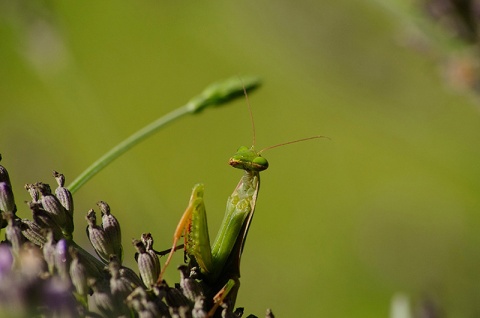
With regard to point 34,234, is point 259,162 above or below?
above

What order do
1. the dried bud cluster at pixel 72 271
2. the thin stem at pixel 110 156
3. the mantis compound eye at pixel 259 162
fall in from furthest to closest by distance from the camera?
the mantis compound eye at pixel 259 162 < the thin stem at pixel 110 156 < the dried bud cluster at pixel 72 271

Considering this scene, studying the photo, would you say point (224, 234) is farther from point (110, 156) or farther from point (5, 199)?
point (5, 199)

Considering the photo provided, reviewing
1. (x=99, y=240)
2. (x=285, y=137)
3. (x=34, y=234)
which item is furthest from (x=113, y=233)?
(x=285, y=137)

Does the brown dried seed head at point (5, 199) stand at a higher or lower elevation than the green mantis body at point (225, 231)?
lower

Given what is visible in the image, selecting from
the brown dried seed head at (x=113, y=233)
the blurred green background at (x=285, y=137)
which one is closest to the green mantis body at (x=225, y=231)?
the brown dried seed head at (x=113, y=233)

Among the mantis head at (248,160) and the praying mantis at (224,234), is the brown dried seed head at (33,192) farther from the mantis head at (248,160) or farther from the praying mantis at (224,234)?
the mantis head at (248,160)

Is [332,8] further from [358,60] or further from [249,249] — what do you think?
[249,249]

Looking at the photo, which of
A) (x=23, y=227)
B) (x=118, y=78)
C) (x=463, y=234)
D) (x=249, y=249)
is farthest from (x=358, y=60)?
(x=118, y=78)
